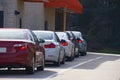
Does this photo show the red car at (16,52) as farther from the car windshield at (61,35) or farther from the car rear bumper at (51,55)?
the car windshield at (61,35)

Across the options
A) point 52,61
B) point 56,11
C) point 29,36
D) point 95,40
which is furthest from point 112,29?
point 29,36

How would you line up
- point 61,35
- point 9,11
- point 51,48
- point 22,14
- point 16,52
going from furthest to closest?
1. point 22,14
2. point 9,11
3. point 61,35
4. point 51,48
5. point 16,52

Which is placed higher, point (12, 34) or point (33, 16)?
point (33, 16)

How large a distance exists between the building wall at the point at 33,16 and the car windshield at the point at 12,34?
67.2 feet

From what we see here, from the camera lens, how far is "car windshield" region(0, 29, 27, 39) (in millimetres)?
19156

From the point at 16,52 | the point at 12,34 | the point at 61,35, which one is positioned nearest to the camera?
the point at 16,52

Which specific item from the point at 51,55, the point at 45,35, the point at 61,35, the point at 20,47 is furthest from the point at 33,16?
the point at 20,47

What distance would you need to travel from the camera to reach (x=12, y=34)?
63.5 feet

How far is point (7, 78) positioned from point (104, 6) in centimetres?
5775

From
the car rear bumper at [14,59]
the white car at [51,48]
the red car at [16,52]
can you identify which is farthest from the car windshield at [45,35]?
the car rear bumper at [14,59]

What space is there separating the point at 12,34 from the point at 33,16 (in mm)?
21646

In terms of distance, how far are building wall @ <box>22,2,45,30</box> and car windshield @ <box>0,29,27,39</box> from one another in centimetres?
2047

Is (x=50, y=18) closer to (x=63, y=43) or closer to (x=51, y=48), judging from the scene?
(x=63, y=43)

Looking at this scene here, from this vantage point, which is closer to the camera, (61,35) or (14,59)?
(14,59)
